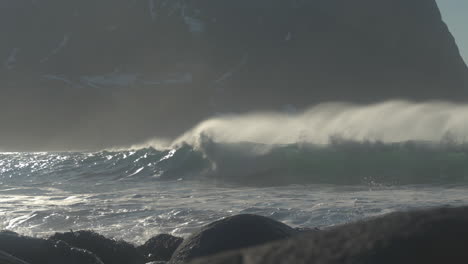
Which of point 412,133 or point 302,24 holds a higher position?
point 302,24

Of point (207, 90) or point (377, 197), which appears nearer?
point (377, 197)

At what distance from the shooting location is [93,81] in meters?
68.5

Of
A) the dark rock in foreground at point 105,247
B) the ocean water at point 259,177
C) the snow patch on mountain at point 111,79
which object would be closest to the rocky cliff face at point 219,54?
the snow patch on mountain at point 111,79

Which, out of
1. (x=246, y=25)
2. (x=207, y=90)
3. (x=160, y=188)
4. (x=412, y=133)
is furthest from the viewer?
(x=246, y=25)

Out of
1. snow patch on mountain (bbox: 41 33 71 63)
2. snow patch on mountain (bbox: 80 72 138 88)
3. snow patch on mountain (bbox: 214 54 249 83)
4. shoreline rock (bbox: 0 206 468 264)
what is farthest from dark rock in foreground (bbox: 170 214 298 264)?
snow patch on mountain (bbox: 41 33 71 63)

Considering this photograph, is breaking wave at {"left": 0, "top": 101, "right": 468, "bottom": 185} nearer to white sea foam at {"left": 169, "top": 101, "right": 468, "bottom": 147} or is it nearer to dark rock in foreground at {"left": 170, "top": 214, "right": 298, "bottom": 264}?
white sea foam at {"left": 169, "top": 101, "right": 468, "bottom": 147}

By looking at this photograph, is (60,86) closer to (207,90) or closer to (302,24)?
(207,90)

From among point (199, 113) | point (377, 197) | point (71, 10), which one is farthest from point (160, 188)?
point (71, 10)

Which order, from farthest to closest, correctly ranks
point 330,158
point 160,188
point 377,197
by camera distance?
1. point 330,158
2. point 160,188
3. point 377,197

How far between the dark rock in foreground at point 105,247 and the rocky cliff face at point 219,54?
55498 mm

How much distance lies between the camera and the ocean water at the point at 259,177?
10.3 m

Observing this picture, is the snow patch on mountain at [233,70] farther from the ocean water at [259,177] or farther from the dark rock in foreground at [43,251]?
the dark rock in foreground at [43,251]

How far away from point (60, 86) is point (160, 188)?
5394 cm

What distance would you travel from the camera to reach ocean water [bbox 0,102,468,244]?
1027 cm
